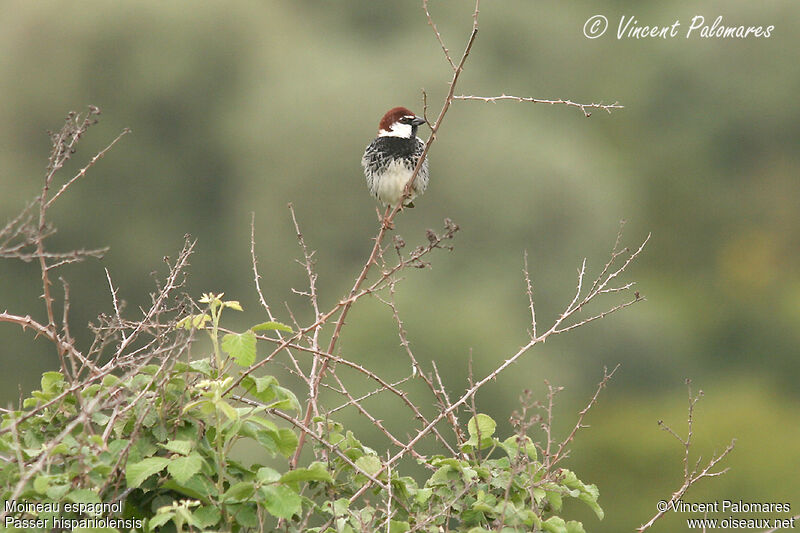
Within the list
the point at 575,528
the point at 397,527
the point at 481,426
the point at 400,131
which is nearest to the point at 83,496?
the point at 397,527

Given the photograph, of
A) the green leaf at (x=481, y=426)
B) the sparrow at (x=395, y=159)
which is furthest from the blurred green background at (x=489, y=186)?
the green leaf at (x=481, y=426)

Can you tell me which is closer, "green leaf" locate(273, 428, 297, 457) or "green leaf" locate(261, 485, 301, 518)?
"green leaf" locate(261, 485, 301, 518)

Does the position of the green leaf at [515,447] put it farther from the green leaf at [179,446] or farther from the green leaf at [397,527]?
the green leaf at [179,446]

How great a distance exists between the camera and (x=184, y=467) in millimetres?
1996

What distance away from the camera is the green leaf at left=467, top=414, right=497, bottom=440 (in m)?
2.40

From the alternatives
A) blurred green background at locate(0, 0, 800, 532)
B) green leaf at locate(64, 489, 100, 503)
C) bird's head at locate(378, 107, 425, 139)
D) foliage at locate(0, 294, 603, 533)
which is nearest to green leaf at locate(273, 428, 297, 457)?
foliage at locate(0, 294, 603, 533)

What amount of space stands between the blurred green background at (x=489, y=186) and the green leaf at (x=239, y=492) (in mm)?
14050

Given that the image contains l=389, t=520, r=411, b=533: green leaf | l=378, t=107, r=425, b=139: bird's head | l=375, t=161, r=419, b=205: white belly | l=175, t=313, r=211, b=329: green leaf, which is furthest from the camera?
l=378, t=107, r=425, b=139: bird's head

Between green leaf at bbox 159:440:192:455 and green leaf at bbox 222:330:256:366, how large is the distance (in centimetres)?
21

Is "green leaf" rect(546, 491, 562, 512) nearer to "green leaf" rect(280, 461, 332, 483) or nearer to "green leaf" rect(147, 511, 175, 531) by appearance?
"green leaf" rect(280, 461, 332, 483)

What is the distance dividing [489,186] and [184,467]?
66.0 feet

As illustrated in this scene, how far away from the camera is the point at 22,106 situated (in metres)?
22.9

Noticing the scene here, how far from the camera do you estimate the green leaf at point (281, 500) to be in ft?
6.57

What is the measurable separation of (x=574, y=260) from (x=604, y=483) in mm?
4116
